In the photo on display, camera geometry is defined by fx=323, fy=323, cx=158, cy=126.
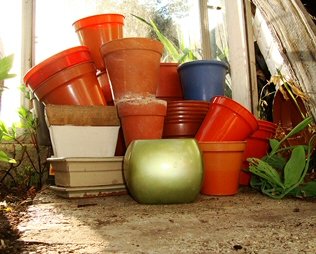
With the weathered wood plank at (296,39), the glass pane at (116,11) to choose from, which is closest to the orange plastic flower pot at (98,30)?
the glass pane at (116,11)

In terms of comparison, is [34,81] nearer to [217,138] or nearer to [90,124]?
[90,124]

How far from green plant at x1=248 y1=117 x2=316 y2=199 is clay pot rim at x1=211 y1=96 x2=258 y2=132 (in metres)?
0.11

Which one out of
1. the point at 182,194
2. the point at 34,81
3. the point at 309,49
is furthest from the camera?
the point at 34,81

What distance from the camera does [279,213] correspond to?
94 cm

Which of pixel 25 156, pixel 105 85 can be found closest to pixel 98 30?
pixel 105 85

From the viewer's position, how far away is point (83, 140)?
133cm

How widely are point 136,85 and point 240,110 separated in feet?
1.41

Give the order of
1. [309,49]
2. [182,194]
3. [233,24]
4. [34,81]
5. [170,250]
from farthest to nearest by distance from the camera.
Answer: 1. [233,24]
2. [34,81]
3. [309,49]
4. [182,194]
5. [170,250]

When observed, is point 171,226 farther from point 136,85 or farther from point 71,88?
point 71,88

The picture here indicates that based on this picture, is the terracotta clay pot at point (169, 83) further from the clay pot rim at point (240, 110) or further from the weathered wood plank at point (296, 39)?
the weathered wood plank at point (296, 39)

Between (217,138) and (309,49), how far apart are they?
19.9 inches

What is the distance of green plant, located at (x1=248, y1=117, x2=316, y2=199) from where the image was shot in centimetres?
115

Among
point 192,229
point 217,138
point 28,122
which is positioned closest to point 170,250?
point 192,229

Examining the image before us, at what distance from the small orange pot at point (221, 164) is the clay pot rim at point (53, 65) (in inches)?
25.7
